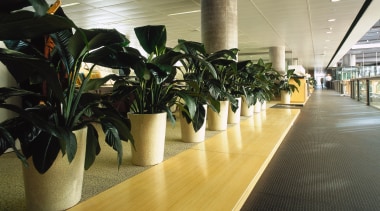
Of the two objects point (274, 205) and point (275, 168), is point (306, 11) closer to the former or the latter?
point (275, 168)

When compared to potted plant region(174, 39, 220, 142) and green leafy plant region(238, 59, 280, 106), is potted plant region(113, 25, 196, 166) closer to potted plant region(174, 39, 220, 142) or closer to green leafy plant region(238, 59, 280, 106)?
potted plant region(174, 39, 220, 142)

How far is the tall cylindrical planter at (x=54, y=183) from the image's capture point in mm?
1041

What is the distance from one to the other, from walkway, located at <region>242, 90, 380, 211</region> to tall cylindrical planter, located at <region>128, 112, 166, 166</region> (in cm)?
77

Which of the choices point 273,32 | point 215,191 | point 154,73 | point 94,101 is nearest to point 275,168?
point 215,191

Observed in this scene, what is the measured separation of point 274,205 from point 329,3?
6703 millimetres

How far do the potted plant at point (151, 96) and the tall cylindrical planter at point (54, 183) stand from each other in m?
0.44

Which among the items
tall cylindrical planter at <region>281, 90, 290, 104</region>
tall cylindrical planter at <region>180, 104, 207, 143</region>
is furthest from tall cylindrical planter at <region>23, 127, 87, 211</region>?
tall cylindrical planter at <region>281, 90, 290, 104</region>

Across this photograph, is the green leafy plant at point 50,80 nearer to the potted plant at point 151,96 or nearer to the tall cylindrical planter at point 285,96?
the potted plant at point 151,96

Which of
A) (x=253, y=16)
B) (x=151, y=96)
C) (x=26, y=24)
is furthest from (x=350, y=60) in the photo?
(x=26, y=24)

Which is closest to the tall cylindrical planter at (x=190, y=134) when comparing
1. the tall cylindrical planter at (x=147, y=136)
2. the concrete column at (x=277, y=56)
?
the tall cylindrical planter at (x=147, y=136)

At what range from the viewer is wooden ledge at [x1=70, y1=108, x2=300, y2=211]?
119cm

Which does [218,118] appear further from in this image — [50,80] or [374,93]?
[374,93]

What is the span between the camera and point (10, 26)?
2.42ft

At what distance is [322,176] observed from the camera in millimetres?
2186
